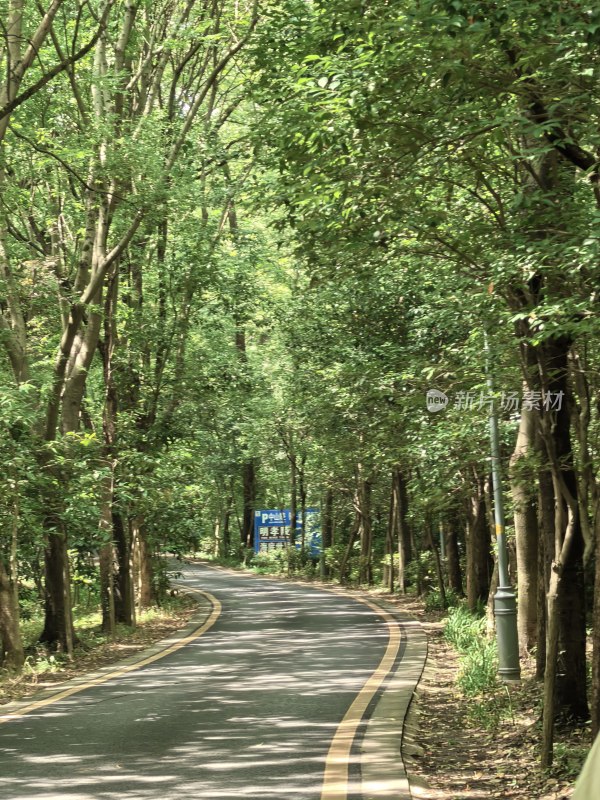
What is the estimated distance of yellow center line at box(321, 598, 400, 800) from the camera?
23.9ft

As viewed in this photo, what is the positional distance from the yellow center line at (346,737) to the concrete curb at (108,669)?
378 centimetres

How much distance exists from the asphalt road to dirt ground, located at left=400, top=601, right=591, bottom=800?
796 millimetres

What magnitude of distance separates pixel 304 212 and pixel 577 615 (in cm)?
469

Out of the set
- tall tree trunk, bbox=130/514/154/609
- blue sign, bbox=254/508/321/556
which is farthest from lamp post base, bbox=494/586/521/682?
blue sign, bbox=254/508/321/556

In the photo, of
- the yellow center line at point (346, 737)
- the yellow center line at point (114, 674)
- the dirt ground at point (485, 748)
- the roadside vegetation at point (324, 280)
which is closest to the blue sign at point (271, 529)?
the roadside vegetation at point (324, 280)

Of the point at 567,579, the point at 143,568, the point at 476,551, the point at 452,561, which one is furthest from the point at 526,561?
the point at 143,568

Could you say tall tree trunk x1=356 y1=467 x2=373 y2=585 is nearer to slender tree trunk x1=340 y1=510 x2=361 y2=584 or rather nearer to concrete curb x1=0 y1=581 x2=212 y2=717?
slender tree trunk x1=340 y1=510 x2=361 y2=584

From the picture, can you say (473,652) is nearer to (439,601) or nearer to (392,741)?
(392,741)

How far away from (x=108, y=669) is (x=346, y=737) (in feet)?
21.2

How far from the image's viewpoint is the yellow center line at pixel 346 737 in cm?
729

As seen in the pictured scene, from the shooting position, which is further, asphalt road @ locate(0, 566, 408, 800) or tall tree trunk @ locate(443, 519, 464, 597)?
tall tree trunk @ locate(443, 519, 464, 597)

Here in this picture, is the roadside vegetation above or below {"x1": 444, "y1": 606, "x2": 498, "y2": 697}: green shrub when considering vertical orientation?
above

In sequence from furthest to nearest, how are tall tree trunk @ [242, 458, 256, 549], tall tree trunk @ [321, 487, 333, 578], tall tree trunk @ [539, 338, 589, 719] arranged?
tall tree trunk @ [242, 458, 256, 549], tall tree trunk @ [321, 487, 333, 578], tall tree trunk @ [539, 338, 589, 719]

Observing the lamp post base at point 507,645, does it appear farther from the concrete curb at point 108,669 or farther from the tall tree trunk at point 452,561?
the tall tree trunk at point 452,561
